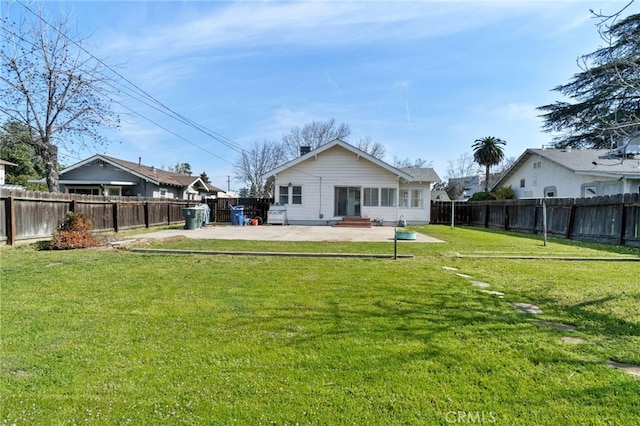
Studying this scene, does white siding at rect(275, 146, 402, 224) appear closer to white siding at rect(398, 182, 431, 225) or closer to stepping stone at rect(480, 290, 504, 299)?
white siding at rect(398, 182, 431, 225)

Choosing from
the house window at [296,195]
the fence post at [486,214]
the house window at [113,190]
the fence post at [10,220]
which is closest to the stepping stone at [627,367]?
the fence post at [10,220]

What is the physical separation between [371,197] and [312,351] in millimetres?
18215

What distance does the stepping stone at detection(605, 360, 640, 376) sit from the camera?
259cm

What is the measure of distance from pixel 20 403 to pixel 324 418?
194 cm

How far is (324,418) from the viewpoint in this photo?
6.61ft

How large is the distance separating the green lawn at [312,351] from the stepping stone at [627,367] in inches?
3.1

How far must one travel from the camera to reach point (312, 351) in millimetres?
2885

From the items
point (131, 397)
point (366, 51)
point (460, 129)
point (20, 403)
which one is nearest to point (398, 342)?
point (131, 397)

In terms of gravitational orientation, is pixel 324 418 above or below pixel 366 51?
below

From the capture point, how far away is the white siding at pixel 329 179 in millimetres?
20469

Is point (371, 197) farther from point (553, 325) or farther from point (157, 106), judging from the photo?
point (553, 325)

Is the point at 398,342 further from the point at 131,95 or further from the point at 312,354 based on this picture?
the point at 131,95

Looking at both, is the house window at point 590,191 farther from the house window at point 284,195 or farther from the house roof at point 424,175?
the house window at point 284,195

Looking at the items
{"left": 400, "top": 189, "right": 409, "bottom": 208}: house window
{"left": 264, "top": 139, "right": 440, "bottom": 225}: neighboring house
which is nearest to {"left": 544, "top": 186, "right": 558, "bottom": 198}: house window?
{"left": 400, "top": 189, "right": 409, "bottom": 208}: house window
